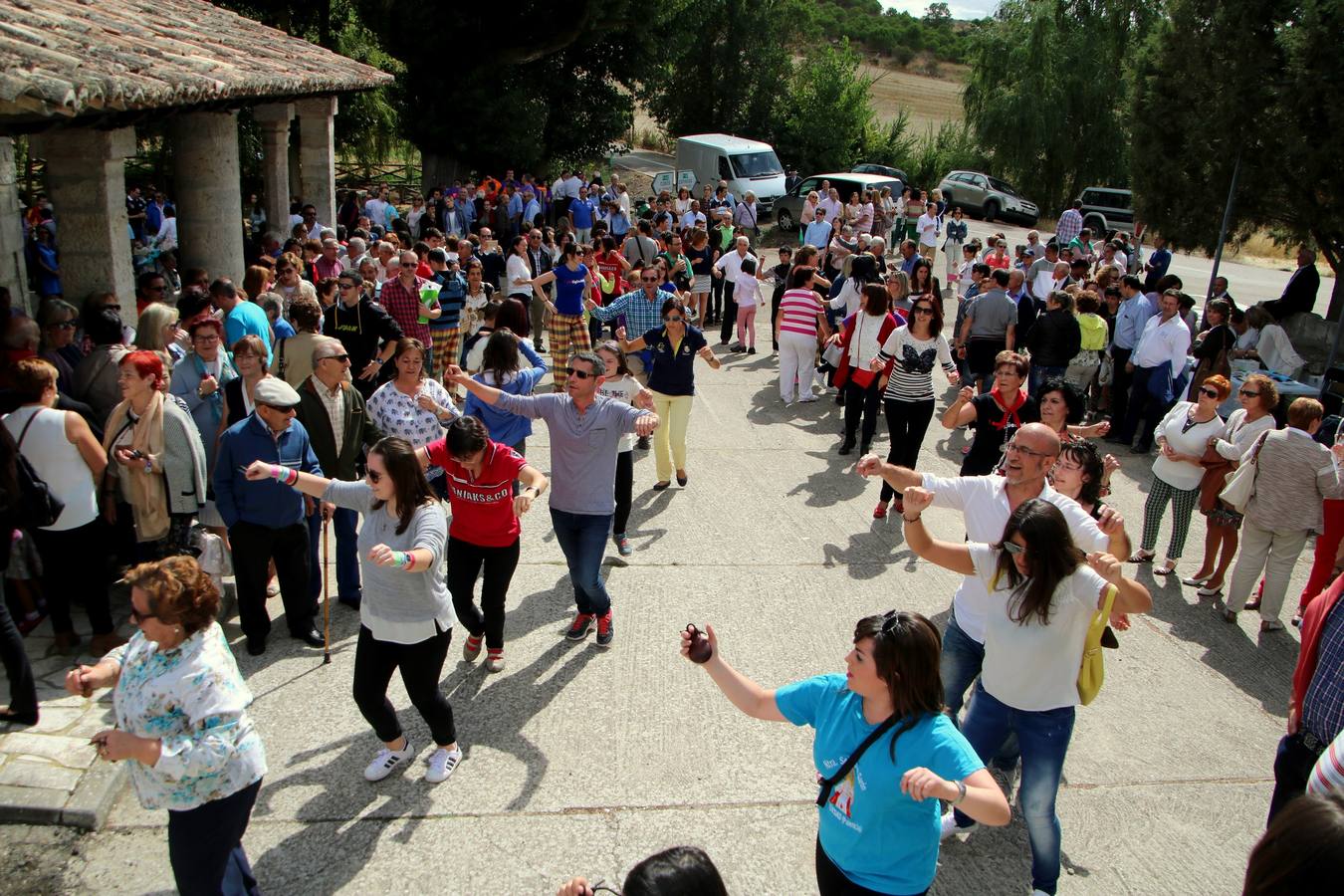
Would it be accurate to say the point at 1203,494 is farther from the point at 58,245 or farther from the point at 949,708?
the point at 58,245

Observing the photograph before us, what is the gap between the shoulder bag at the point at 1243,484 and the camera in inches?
262

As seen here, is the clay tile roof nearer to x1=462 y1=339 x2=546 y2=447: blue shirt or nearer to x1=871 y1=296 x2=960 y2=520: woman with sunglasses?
x1=462 y1=339 x2=546 y2=447: blue shirt

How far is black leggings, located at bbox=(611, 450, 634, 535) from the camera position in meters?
7.40

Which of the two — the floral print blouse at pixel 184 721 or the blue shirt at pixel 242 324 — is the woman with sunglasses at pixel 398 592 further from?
the blue shirt at pixel 242 324

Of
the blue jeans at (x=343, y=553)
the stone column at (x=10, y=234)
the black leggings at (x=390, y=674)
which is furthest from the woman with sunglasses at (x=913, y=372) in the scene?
the stone column at (x=10, y=234)

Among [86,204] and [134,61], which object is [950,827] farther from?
[86,204]

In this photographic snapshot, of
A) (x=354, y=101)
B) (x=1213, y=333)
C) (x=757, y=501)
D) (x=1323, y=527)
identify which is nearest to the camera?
(x=1323, y=527)

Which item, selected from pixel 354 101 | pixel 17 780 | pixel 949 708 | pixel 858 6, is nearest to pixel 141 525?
pixel 17 780

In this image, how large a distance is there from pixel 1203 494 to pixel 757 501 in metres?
3.37

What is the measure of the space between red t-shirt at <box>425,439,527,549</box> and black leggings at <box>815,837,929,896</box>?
8.71 feet

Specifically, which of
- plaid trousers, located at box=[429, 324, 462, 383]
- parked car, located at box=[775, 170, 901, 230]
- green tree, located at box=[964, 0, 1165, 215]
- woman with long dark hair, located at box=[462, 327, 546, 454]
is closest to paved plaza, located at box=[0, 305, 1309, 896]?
woman with long dark hair, located at box=[462, 327, 546, 454]

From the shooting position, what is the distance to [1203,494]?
7.50 meters

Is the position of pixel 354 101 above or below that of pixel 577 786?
above

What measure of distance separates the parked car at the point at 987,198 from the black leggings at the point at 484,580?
91.7ft
